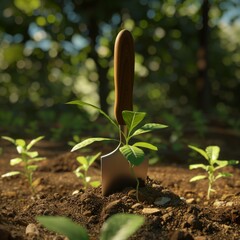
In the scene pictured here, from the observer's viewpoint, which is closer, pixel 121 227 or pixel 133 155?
pixel 121 227

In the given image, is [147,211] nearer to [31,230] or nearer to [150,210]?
[150,210]

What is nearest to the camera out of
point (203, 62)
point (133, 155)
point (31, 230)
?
point (31, 230)

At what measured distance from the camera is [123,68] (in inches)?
87.9

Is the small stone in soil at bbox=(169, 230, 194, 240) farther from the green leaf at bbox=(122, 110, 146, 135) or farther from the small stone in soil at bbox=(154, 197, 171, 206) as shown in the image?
the green leaf at bbox=(122, 110, 146, 135)

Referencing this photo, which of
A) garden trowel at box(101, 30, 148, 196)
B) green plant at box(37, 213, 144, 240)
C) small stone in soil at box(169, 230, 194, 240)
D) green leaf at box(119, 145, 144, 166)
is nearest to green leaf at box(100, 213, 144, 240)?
green plant at box(37, 213, 144, 240)

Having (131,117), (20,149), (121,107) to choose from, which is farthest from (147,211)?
(20,149)

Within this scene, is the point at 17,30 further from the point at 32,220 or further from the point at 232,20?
the point at 32,220

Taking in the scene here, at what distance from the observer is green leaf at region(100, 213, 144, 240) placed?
1.35 meters

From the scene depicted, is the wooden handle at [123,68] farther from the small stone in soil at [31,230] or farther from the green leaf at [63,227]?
the green leaf at [63,227]

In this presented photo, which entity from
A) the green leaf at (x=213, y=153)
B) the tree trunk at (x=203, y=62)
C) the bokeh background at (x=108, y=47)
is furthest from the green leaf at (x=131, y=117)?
Result: the tree trunk at (x=203, y=62)

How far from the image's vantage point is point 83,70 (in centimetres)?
1625

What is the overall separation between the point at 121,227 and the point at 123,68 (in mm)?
1066

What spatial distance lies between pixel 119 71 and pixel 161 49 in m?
9.43

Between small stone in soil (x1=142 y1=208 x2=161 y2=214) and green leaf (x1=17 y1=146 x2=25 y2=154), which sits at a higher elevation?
green leaf (x1=17 y1=146 x2=25 y2=154)
